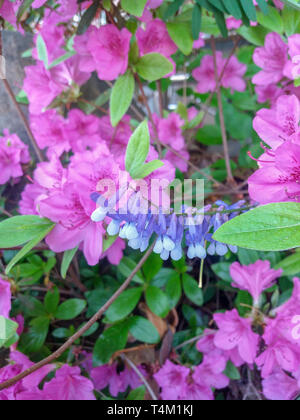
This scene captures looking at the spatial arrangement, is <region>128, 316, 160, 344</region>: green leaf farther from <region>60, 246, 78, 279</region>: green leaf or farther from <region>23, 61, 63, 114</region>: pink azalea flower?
<region>23, 61, 63, 114</region>: pink azalea flower

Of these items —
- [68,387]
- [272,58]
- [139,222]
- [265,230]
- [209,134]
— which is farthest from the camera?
[209,134]

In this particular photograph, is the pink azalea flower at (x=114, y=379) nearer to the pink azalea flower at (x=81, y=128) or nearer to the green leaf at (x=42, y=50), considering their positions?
the pink azalea flower at (x=81, y=128)

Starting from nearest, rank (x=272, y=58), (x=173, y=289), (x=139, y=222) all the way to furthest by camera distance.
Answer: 1. (x=139, y=222)
2. (x=272, y=58)
3. (x=173, y=289)

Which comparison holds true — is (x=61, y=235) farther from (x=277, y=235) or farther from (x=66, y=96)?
(x=66, y=96)

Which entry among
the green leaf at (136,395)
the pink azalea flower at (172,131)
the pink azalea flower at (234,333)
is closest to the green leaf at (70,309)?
the green leaf at (136,395)

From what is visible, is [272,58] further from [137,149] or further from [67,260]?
[67,260]

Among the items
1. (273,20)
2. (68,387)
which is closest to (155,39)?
(273,20)

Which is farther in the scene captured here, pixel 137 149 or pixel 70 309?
pixel 70 309

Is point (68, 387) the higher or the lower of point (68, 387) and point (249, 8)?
the lower
